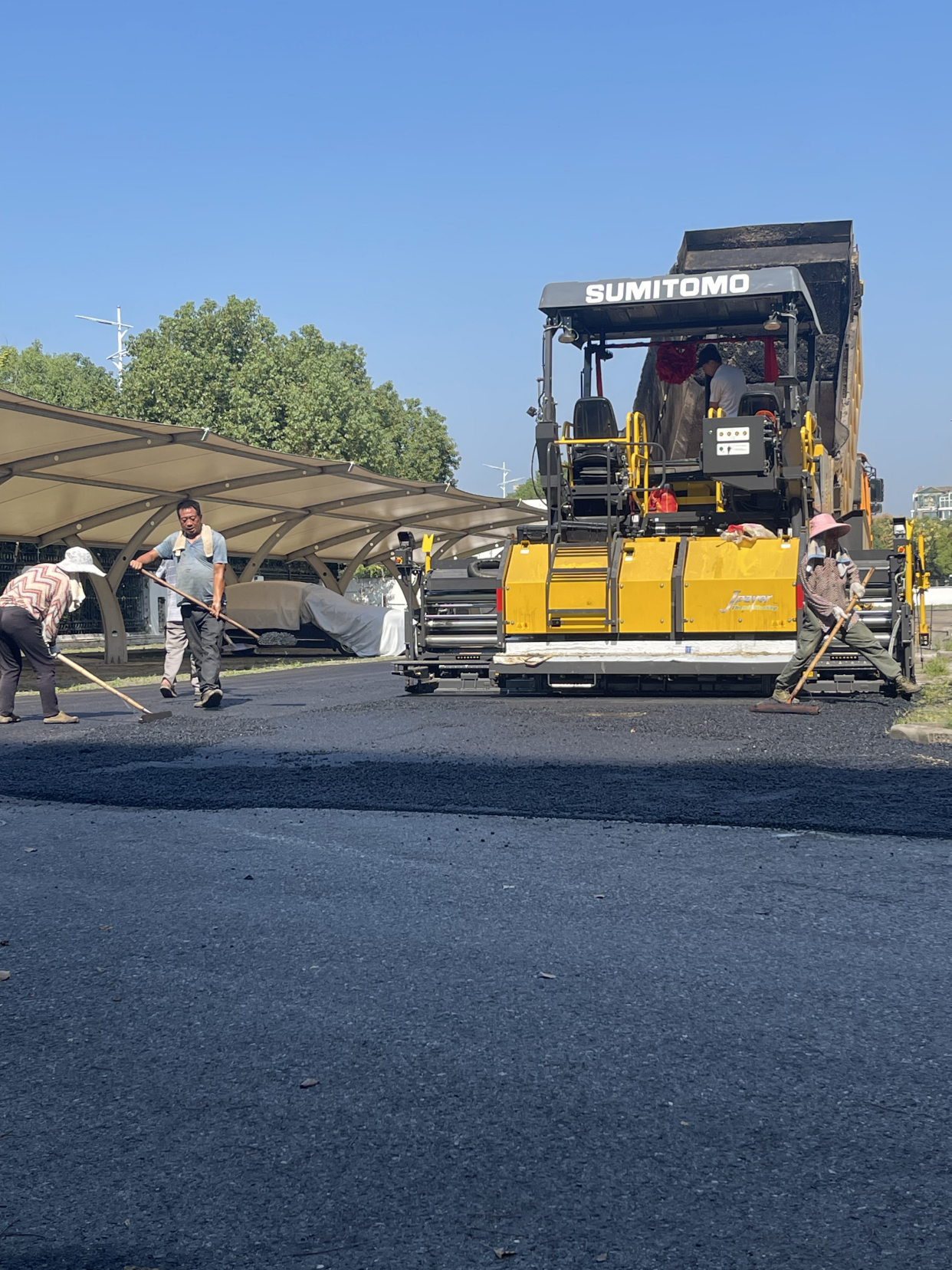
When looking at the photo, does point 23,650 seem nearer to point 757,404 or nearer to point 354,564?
point 757,404

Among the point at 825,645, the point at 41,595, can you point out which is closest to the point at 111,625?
the point at 41,595

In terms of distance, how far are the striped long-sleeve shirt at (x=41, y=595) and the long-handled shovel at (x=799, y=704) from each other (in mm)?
6088

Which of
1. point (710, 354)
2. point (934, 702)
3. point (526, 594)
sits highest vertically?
point (710, 354)

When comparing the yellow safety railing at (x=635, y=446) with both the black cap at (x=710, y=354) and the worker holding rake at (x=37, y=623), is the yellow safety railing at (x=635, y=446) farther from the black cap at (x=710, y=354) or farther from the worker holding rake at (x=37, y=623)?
the worker holding rake at (x=37, y=623)

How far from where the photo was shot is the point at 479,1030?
313 cm

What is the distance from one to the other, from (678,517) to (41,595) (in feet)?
19.8

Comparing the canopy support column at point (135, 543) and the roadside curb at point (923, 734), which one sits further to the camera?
the canopy support column at point (135, 543)

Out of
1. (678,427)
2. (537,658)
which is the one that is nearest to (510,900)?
(537,658)

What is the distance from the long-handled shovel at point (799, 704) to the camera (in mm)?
10719

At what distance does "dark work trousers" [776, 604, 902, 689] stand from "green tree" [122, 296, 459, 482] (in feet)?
114

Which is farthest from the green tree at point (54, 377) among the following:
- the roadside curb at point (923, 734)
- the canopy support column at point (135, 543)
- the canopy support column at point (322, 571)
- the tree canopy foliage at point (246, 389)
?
the roadside curb at point (923, 734)

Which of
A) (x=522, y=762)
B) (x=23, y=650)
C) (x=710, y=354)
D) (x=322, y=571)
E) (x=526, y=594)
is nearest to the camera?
(x=522, y=762)

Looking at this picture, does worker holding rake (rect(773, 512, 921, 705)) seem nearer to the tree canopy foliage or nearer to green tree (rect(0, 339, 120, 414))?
the tree canopy foliage

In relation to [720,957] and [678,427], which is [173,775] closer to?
[720,957]
